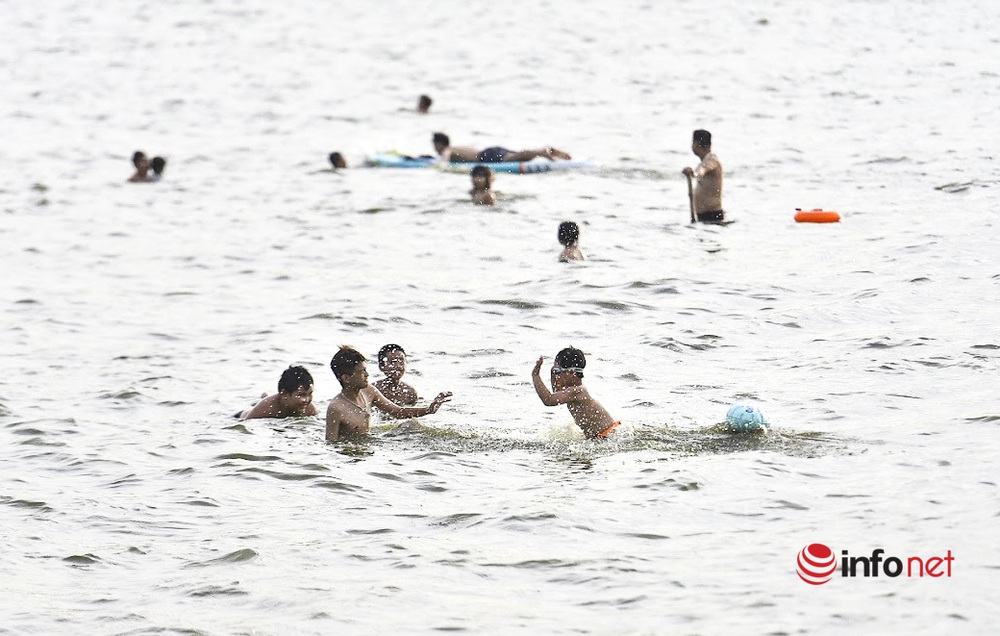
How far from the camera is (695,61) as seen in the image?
34.7 m

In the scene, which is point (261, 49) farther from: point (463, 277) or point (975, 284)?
point (975, 284)

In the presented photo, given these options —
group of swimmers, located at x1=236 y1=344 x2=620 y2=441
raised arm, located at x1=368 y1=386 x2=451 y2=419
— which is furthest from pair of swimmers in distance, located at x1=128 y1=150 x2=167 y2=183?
raised arm, located at x1=368 y1=386 x2=451 y2=419

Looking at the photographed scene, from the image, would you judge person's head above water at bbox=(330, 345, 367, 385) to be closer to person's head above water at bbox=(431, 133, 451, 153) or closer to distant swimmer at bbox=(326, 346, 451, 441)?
distant swimmer at bbox=(326, 346, 451, 441)

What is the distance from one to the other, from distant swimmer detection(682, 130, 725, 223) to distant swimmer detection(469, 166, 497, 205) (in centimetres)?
351

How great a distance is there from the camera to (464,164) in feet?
81.5

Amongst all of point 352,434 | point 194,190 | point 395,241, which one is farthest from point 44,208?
point 352,434

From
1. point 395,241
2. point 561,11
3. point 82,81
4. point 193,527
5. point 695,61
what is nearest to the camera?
point 193,527

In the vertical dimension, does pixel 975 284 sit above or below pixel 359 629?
above

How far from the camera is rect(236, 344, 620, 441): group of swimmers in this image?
11.2m

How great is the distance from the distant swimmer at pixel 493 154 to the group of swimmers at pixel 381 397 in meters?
12.0

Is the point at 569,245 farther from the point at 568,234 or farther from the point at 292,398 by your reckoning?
the point at 292,398

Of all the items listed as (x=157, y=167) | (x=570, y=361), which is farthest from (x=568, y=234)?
(x=157, y=167)

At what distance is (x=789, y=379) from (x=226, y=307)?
745cm

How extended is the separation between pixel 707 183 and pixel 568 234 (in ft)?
8.47
